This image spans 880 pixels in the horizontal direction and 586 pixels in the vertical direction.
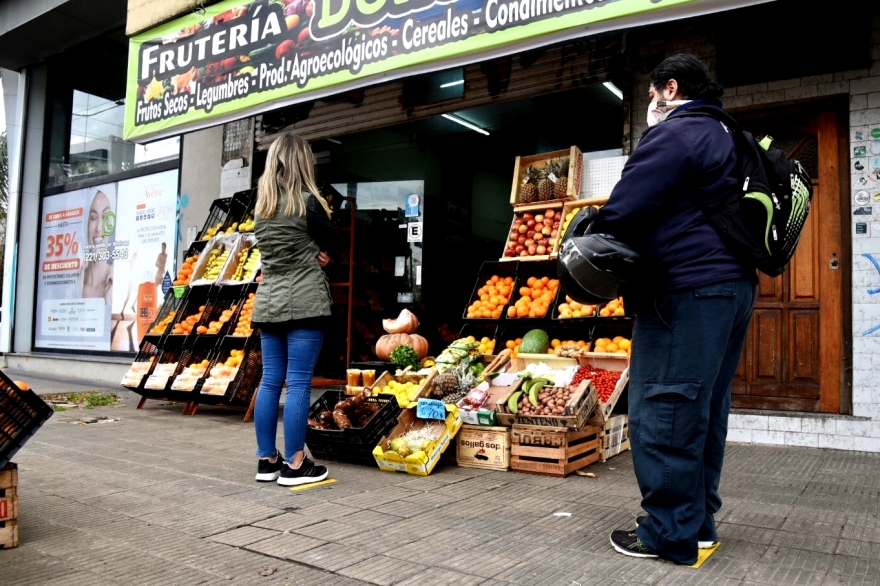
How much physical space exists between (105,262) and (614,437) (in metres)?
10.3

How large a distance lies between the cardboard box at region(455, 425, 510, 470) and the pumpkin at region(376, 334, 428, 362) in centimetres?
209

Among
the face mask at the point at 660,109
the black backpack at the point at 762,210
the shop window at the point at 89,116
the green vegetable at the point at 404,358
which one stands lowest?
the green vegetable at the point at 404,358

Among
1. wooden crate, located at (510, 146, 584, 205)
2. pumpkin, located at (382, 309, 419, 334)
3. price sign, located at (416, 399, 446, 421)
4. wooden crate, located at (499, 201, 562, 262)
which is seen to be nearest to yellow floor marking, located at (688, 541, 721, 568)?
price sign, located at (416, 399, 446, 421)

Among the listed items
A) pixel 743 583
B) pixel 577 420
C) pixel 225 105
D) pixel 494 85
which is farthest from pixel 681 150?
pixel 225 105

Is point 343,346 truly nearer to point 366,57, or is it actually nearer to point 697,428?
point 366,57

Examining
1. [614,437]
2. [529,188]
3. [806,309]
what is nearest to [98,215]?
[529,188]

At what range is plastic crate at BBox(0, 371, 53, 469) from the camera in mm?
3041

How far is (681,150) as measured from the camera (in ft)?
9.11

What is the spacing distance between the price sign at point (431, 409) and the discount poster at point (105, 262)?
6756 millimetres

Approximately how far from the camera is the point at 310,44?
6832 mm

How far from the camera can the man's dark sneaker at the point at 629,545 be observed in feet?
9.66

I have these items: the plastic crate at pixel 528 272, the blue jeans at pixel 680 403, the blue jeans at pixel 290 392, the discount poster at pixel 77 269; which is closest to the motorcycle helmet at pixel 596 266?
the blue jeans at pixel 680 403

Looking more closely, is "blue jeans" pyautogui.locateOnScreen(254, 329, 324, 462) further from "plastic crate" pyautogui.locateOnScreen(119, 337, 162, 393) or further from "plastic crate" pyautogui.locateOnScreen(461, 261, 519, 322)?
"plastic crate" pyautogui.locateOnScreen(119, 337, 162, 393)

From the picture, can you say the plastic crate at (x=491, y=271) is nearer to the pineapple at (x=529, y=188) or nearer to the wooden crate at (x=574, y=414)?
the pineapple at (x=529, y=188)
